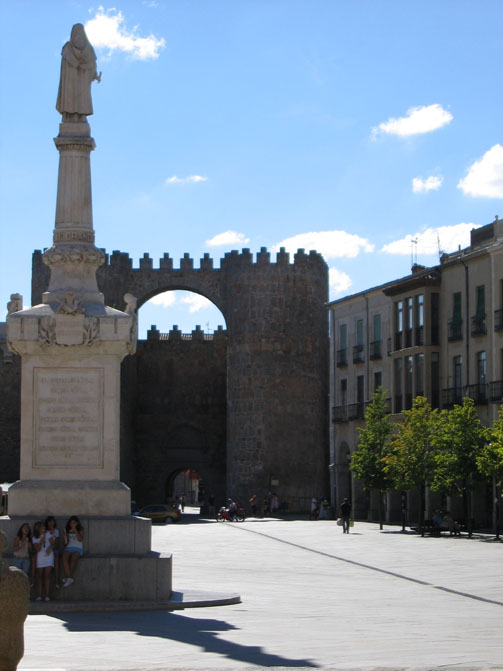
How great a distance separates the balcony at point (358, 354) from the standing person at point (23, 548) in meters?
43.3

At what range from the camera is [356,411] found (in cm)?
5828

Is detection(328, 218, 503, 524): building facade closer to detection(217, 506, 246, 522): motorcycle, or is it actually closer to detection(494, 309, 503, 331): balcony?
detection(494, 309, 503, 331): balcony

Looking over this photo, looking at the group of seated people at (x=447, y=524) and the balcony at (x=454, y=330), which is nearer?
the group of seated people at (x=447, y=524)

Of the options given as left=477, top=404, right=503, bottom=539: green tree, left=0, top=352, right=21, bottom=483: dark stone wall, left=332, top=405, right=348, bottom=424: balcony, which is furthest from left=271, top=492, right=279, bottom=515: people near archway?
left=477, top=404, right=503, bottom=539: green tree

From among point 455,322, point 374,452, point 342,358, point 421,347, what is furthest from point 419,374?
point 342,358

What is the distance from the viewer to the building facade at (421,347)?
154 ft

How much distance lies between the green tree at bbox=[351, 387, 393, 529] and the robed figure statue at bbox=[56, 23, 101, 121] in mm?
31980

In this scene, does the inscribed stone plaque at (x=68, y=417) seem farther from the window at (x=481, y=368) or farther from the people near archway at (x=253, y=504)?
the people near archway at (x=253, y=504)

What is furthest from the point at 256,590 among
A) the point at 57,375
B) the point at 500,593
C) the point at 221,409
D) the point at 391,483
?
the point at 221,409

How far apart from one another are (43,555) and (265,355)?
5407cm

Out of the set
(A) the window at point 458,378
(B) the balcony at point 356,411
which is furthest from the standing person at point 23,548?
(B) the balcony at point 356,411

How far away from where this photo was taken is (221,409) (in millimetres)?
76750

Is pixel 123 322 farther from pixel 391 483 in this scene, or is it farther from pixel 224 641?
pixel 391 483

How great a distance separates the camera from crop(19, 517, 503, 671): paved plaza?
1115 cm
